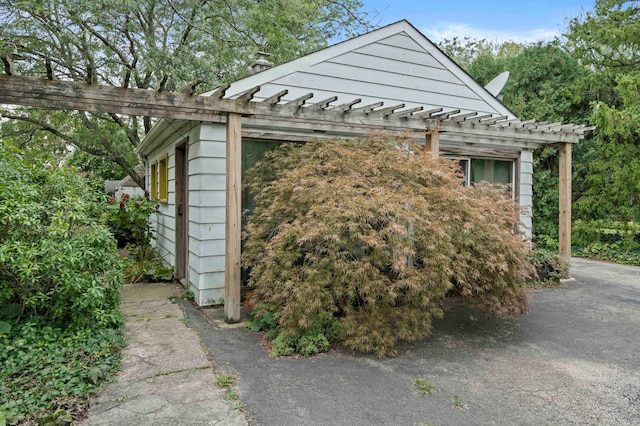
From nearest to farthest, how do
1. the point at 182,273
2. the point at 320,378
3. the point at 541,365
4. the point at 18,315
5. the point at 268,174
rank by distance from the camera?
Answer: 1. the point at 320,378
2. the point at 541,365
3. the point at 18,315
4. the point at 268,174
5. the point at 182,273

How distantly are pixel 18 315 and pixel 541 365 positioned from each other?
4.59 m

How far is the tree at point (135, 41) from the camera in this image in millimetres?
9688

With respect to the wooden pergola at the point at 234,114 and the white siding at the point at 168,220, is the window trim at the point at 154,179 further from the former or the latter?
the wooden pergola at the point at 234,114

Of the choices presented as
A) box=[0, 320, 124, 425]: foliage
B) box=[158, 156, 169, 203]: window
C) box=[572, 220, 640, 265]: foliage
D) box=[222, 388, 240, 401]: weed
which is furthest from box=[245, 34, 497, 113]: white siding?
box=[572, 220, 640, 265]: foliage

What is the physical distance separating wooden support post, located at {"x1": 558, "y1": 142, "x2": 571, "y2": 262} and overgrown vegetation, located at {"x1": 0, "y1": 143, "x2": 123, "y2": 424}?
6.68m

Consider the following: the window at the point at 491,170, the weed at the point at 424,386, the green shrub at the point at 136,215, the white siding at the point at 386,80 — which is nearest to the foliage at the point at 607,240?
the window at the point at 491,170

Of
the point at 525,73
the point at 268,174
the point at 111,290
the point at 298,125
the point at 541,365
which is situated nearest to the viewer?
the point at 541,365

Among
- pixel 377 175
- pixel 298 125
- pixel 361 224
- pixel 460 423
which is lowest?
pixel 460 423

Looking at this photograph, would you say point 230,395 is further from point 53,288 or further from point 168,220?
point 168,220

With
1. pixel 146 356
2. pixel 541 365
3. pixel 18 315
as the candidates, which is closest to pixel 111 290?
pixel 18 315

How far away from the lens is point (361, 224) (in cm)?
375

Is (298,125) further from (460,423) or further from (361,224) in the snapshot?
(460,423)

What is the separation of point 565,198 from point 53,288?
286 inches

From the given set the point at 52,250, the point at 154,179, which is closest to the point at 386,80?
the point at 52,250
